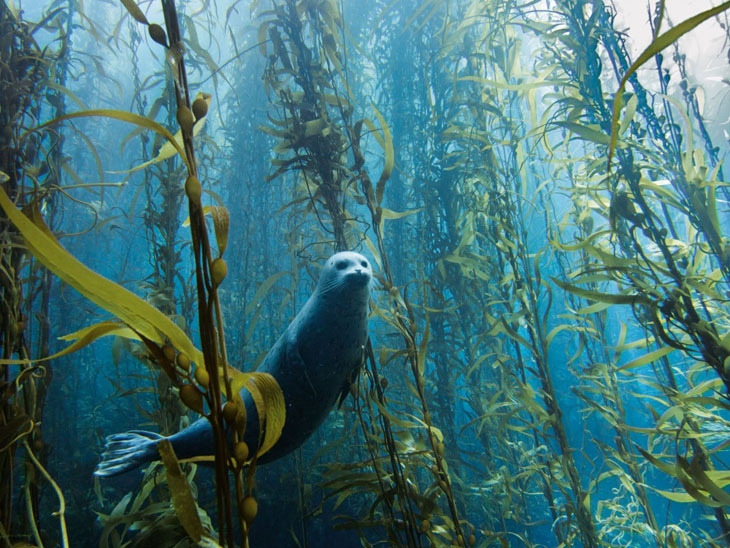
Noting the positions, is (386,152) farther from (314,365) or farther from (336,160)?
(314,365)

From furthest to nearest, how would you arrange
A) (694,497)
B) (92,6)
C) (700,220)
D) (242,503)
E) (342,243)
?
1. (92,6)
2. (342,243)
3. (700,220)
4. (694,497)
5. (242,503)

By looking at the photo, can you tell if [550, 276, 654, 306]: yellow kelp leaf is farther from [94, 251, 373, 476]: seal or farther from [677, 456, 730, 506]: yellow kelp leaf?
[94, 251, 373, 476]: seal

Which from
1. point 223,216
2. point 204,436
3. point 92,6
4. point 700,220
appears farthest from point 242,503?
point 92,6

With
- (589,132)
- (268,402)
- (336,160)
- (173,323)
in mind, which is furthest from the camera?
(336,160)

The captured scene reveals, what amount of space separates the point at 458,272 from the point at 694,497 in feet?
8.67

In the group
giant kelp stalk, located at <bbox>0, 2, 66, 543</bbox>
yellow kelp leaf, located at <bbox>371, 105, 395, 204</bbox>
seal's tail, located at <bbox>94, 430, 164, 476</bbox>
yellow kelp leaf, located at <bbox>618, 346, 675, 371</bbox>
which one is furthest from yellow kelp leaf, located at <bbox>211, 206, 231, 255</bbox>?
yellow kelp leaf, located at <bbox>618, 346, 675, 371</bbox>

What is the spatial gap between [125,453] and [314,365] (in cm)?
91

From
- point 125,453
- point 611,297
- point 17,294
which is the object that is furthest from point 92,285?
point 611,297

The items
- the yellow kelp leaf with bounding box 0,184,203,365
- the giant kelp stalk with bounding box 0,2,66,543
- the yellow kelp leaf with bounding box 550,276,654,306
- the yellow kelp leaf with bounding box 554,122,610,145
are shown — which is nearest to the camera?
the yellow kelp leaf with bounding box 0,184,203,365

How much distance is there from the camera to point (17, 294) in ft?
4.55

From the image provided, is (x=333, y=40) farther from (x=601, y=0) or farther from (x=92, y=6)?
(x=92, y=6)

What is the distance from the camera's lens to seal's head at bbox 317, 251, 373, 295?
5.21ft

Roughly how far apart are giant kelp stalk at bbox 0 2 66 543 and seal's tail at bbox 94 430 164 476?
0.76 feet

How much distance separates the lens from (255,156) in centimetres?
766
